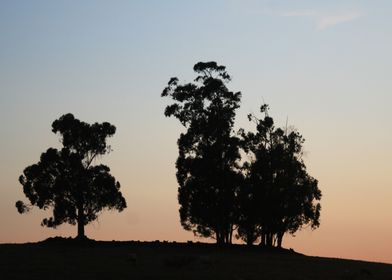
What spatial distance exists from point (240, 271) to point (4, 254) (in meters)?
20.0

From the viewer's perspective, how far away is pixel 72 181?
72562mm

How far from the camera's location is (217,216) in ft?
236

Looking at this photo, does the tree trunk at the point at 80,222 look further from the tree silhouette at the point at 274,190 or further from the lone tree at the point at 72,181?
the tree silhouette at the point at 274,190

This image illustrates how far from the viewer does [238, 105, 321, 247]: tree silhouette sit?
72562 mm

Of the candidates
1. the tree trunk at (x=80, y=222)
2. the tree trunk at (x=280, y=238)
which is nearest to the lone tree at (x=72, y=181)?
the tree trunk at (x=80, y=222)

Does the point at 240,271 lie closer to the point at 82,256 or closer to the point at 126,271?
the point at 126,271

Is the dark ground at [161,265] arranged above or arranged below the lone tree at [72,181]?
below

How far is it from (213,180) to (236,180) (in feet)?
8.45

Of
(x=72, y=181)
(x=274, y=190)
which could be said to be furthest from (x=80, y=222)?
(x=274, y=190)

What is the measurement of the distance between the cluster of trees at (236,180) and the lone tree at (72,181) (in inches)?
321

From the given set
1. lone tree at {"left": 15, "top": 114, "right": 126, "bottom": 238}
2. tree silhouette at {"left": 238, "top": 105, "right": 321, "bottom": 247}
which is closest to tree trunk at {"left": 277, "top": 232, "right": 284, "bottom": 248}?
tree silhouette at {"left": 238, "top": 105, "right": 321, "bottom": 247}

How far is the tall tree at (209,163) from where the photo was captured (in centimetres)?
7206

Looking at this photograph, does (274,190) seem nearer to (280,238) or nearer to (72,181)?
(280,238)

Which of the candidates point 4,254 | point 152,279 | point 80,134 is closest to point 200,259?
point 152,279
